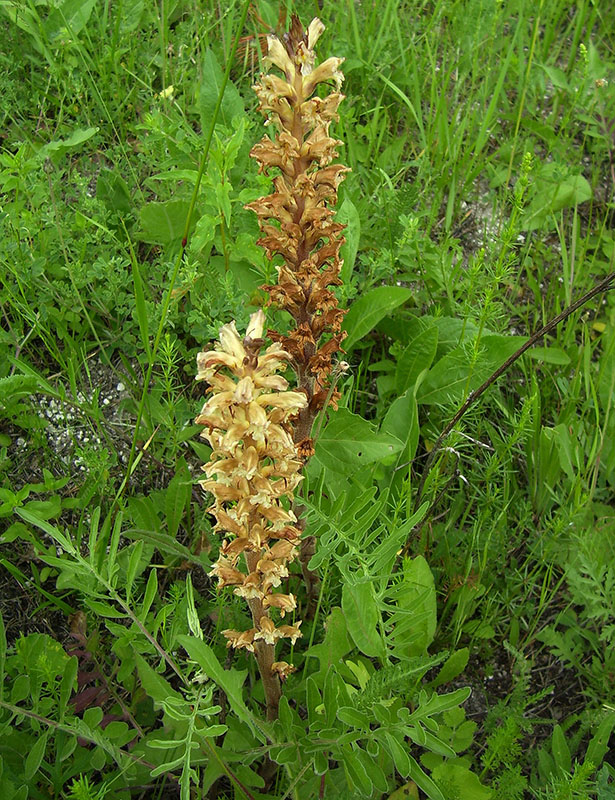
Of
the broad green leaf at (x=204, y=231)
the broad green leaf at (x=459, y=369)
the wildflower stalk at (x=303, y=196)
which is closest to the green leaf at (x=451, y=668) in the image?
the wildflower stalk at (x=303, y=196)

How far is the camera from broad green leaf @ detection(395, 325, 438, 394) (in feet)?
9.50

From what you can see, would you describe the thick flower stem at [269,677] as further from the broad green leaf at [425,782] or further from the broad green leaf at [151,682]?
the broad green leaf at [425,782]

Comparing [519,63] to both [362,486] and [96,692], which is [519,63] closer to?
[362,486]

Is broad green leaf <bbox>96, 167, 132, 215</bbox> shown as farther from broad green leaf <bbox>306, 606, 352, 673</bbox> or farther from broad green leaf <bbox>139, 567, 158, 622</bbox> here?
broad green leaf <bbox>306, 606, 352, 673</bbox>

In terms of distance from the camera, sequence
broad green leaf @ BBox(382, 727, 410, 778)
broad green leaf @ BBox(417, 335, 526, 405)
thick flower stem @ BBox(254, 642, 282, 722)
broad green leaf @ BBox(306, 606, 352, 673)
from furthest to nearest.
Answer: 1. broad green leaf @ BBox(417, 335, 526, 405)
2. broad green leaf @ BBox(306, 606, 352, 673)
3. thick flower stem @ BBox(254, 642, 282, 722)
4. broad green leaf @ BBox(382, 727, 410, 778)

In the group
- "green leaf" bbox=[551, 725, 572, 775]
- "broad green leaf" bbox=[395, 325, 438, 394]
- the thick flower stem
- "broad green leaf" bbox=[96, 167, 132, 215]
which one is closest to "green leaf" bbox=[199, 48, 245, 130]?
"broad green leaf" bbox=[96, 167, 132, 215]

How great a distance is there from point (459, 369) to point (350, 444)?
2.45 feet

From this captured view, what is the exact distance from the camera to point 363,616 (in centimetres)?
209

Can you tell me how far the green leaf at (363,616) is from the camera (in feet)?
6.73

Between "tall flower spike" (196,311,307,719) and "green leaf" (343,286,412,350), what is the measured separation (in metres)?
1.33

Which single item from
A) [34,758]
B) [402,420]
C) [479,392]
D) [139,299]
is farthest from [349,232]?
[34,758]

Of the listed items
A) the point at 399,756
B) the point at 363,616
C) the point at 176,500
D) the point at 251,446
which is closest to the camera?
the point at 251,446

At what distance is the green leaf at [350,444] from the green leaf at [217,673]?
2.52 ft

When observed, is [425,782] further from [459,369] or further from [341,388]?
[459,369]
